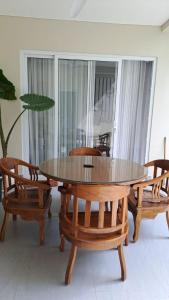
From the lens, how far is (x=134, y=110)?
13.5 feet

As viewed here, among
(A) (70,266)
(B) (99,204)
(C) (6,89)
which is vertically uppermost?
(C) (6,89)

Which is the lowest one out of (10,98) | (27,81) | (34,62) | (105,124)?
(105,124)

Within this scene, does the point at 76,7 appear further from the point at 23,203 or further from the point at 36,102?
the point at 23,203

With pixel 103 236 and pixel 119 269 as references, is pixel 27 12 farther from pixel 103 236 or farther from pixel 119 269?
pixel 119 269

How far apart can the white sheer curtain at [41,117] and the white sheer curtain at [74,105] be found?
0.51ft

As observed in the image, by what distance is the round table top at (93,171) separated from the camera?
2.04 meters

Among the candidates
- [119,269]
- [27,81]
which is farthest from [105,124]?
[119,269]

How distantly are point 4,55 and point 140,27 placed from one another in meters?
2.21

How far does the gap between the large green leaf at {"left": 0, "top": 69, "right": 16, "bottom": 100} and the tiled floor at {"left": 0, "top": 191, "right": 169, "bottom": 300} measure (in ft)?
6.21

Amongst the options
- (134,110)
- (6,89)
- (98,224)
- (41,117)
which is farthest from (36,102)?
(98,224)

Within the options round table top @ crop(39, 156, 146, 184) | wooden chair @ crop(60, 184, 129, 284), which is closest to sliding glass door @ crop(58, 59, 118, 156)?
round table top @ crop(39, 156, 146, 184)

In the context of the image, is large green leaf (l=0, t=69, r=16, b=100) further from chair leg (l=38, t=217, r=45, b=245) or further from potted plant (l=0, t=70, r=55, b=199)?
chair leg (l=38, t=217, r=45, b=245)

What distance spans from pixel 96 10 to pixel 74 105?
143 cm

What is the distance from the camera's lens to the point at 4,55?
364 centimetres
